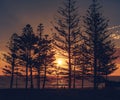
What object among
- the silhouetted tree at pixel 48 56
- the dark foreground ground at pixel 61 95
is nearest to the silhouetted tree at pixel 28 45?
the silhouetted tree at pixel 48 56

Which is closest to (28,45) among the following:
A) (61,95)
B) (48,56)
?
(48,56)

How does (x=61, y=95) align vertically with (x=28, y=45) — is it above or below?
below

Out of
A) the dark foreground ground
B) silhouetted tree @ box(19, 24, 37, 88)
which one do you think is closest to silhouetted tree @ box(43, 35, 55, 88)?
silhouetted tree @ box(19, 24, 37, 88)

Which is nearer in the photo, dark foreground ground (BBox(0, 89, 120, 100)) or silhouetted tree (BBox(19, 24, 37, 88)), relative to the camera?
dark foreground ground (BBox(0, 89, 120, 100))

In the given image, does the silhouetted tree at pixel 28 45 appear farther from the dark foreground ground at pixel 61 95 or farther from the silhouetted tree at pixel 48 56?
the dark foreground ground at pixel 61 95

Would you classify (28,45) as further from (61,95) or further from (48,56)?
(61,95)

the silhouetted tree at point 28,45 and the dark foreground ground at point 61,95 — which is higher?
the silhouetted tree at point 28,45

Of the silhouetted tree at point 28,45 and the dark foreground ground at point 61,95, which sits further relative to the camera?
the silhouetted tree at point 28,45

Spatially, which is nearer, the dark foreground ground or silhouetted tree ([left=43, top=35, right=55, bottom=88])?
the dark foreground ground

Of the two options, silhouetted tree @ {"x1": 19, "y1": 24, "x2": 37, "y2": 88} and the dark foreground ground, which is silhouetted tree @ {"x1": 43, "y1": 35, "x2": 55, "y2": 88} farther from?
the dark foreground ground

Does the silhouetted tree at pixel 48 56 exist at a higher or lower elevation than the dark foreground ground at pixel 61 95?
higher

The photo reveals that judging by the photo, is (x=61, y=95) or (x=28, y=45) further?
(x=28, y=45)

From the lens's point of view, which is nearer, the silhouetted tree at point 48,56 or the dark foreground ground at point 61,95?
the dark foreground ground at point 61,95

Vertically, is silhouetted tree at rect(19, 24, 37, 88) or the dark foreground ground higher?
silhouetted tree at rect(19, 24, 37, 88)
